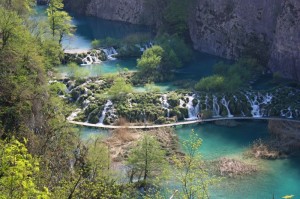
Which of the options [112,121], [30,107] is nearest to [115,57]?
[112,121]

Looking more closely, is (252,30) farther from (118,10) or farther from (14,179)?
(14,179)

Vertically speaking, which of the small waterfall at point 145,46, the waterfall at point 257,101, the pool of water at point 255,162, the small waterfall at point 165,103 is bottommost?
the pool of water at point 255,162

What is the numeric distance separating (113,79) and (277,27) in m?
28.4

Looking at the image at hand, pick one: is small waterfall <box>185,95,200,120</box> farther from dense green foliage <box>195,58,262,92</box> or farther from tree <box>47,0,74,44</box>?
tree <box>47,0,74,44</box>

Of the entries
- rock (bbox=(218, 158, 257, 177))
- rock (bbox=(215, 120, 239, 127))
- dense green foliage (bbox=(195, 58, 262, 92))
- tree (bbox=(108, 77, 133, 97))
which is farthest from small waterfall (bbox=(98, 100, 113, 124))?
rock (bbox=(218, 158, 257, 177))

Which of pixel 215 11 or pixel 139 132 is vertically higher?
pixel 215 11

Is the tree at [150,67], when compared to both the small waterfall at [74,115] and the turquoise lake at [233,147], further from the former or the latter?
the small waterfall at [74,115]

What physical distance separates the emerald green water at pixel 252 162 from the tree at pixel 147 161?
569cm

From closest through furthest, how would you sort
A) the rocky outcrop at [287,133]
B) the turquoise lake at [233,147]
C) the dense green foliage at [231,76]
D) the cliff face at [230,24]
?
the turquoise lake at [233,147]
the rocky outcrop at [287,133]
the dense green foliage at [231,76]
the cliff face at [230,24]

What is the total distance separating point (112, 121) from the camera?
64250 millimetres

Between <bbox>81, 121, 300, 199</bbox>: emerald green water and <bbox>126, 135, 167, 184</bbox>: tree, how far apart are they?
224 inches

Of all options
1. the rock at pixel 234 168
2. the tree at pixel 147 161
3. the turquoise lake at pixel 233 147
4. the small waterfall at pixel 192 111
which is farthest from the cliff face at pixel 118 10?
the tree at pixel 147 161

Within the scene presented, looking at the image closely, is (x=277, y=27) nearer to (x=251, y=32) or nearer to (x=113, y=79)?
(x=251, y=32)

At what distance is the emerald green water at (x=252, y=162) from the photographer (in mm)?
47944
